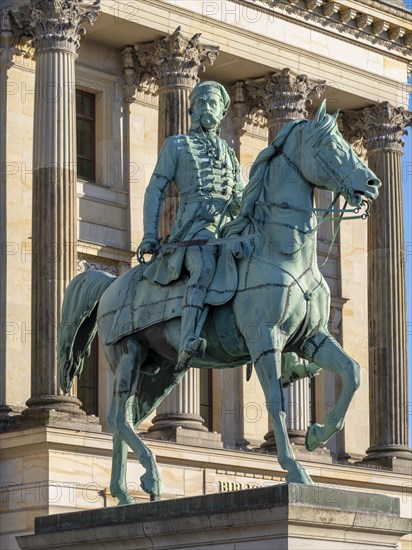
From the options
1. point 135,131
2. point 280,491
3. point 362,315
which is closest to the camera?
point 280,491

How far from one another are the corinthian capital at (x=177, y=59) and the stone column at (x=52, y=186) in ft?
8.63

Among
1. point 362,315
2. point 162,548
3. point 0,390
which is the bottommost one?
point 162,548

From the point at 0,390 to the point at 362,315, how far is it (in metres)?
13.2

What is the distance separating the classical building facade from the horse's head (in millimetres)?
17623

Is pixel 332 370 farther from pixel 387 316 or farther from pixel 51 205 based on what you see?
pixel 387 316

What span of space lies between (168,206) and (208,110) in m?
19.2

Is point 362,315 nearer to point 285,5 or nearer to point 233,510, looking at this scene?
point 285,5

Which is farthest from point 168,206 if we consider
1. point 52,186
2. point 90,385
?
point 90,385

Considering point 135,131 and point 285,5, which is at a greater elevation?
point 285,5

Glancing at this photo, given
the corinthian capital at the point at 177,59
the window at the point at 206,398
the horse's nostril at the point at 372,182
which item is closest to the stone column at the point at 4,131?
the corinthian capital at the point at 177,59

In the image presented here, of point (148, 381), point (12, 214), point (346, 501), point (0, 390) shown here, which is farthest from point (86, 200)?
point (346, 501)

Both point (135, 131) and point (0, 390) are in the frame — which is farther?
point (135, 131)

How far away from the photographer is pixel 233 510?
15.8 meters

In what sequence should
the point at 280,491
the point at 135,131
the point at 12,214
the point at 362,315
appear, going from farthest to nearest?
the point at 362,315
the point at 135,131
the point at 12,214
the point at 280,491
